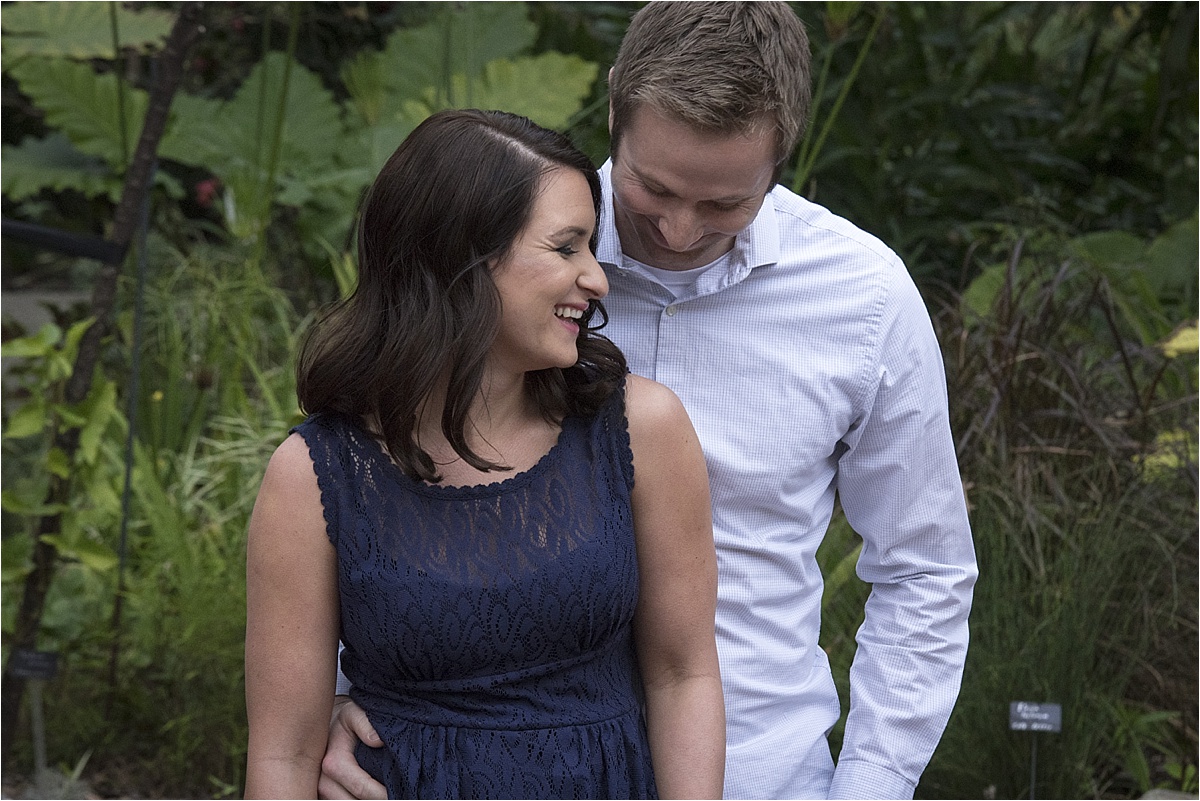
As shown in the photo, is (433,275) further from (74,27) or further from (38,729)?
(74,27)

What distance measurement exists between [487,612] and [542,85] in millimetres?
3533

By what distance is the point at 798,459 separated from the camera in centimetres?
167

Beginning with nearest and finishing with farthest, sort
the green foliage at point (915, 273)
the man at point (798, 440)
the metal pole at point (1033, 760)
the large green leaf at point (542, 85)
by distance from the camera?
the man at point (798, 440)
the metal pole at point (1033, 760)
the green foliage at point (915, 273)
the large green leaf at point (542, 85)

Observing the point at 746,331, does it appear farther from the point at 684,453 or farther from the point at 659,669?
the point at 659,669

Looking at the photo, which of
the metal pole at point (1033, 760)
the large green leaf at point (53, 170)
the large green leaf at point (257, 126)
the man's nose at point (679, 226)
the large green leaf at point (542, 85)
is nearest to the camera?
the man's nose at point (679, 226)

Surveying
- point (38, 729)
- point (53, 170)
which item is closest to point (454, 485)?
point (38, 729)

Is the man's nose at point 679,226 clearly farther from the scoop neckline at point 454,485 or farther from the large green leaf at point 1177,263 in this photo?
the large green leaf at point 1177,263

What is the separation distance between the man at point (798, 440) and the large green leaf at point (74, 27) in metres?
3.13

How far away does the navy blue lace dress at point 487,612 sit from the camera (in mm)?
1441

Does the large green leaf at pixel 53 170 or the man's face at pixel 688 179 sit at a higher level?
the man's face at pixel 688 179

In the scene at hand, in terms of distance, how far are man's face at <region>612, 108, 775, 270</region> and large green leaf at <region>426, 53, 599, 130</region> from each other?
122 inches

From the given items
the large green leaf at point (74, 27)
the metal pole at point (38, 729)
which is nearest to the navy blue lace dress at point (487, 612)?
the metal pole at point (38, 729)

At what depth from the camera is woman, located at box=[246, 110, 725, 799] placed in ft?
4.76

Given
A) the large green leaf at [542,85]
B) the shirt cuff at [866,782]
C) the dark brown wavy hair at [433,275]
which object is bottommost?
the shirt cuff at [866,782]
